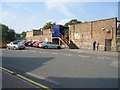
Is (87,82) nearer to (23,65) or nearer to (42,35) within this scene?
(23,65)

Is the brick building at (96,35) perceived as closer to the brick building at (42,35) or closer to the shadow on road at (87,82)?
the brick building at (42,35)

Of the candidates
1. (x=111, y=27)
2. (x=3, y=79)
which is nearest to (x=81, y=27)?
(x=111, y=27)

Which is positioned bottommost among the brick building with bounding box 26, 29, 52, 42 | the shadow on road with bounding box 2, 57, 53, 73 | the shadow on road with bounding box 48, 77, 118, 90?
the shadow on road with bounding box 48, 77, 118, 90

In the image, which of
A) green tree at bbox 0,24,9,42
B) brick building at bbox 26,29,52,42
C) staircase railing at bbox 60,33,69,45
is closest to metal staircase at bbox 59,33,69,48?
staircase railing at bbox 60,33,69,45

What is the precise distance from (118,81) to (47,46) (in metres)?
41.3

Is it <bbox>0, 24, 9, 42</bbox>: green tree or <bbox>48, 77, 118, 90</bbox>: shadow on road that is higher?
<bbox>0, 24, 9, 42</bbox>: green tree

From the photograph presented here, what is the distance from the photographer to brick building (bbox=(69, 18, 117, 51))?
42781mm

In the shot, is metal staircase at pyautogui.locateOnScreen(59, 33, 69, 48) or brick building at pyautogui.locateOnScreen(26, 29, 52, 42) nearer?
metal staircase at pyautogui.locateOnScreen(59, 33, 69, 48)

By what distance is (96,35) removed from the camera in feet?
155

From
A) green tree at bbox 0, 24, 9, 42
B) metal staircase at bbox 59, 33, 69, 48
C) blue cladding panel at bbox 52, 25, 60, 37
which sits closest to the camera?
metal staircase at bbox 59, 33, 69, 48

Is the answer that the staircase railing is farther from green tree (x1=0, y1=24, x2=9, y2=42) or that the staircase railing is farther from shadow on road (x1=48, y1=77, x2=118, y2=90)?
green tree (x1=0, y1=24, x2=9, y2=42)

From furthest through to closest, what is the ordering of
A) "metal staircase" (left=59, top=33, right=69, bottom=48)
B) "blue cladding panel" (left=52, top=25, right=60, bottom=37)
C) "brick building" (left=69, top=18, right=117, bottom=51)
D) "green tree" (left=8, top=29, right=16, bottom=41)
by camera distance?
"green tree" (left=8, top=29, right=16, bottom=41)
"blue cladding panel" (left=52, top=25, right=60, bottom=37)
"metal staircase" (left=59, top=33, right=69, bottom=48)
"brick building" (left=69, top=18, right=117, bottom=51)

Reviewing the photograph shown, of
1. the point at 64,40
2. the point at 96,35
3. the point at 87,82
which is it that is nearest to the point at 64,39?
the point at 64,40

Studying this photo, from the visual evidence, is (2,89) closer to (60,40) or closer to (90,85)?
(90,85)
